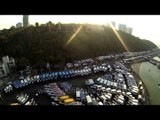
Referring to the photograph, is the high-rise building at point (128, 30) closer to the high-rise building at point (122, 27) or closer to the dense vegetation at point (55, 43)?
the high-rise building at point (122, 27)

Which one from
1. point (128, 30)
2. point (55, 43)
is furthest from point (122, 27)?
point (55, 43)

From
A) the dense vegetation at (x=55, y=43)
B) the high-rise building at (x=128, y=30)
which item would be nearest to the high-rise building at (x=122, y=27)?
the high-rise building at (x=128, y=30)

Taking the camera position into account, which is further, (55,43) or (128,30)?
(128,30)

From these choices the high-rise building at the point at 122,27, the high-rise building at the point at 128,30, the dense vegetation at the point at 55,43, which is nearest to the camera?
the dense vegetation at the point at 55,43

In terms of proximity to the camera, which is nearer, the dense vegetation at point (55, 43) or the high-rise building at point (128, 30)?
the dense vegetation at point (55, 43)

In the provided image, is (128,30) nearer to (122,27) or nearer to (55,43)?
(122,27)

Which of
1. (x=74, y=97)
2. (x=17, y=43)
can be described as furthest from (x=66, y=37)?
(x=74, y=97)

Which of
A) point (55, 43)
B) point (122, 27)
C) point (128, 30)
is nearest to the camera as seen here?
point (55, 43)

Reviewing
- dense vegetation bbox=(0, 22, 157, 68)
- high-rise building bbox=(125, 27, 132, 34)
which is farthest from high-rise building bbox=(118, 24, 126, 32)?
dense vegetation bbox=(0, 22, 157, 68)

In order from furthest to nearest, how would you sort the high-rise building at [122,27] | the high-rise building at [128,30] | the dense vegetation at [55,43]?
the high-rise building at [122,27] → the high-rise building at [128,30] → the dense vegetation at [55,43]
